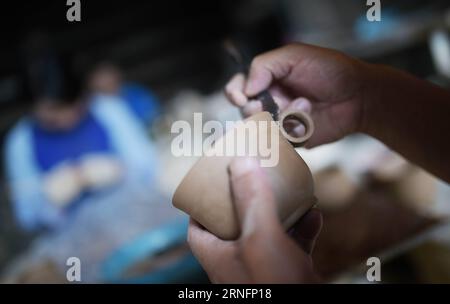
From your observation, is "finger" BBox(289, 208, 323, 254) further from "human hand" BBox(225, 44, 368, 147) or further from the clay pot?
"human hand" BBox(225, 44, 368, 147)

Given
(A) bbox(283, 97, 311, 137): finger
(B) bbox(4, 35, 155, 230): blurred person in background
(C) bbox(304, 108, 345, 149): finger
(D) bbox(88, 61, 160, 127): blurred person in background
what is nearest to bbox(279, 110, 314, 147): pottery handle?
(A) bbox(283, 97, 311, 137): finger

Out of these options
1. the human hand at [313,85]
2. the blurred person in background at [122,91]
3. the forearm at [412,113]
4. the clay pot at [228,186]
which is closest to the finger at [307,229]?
the clay pot at [228,186]

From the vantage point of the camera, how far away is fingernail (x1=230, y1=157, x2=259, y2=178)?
0.50 meters

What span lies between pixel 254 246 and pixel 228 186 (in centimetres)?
9

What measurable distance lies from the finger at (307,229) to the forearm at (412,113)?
27cm

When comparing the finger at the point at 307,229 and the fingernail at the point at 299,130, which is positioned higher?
the fingernail at the point at 299,130

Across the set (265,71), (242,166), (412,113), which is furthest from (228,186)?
(412,113)

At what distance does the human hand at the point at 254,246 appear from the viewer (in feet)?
1.48

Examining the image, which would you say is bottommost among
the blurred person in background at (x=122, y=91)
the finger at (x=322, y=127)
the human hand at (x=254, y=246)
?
the human hand at (x=254, y=246)

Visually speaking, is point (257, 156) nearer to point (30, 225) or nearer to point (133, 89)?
point (30, 225)

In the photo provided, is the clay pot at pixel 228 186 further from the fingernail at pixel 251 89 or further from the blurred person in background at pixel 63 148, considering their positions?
the blurred person in background at pixel 63 148

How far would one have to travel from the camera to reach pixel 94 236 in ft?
4.05

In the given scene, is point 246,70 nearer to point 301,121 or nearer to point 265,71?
point 265,71

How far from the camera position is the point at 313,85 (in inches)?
29.2
